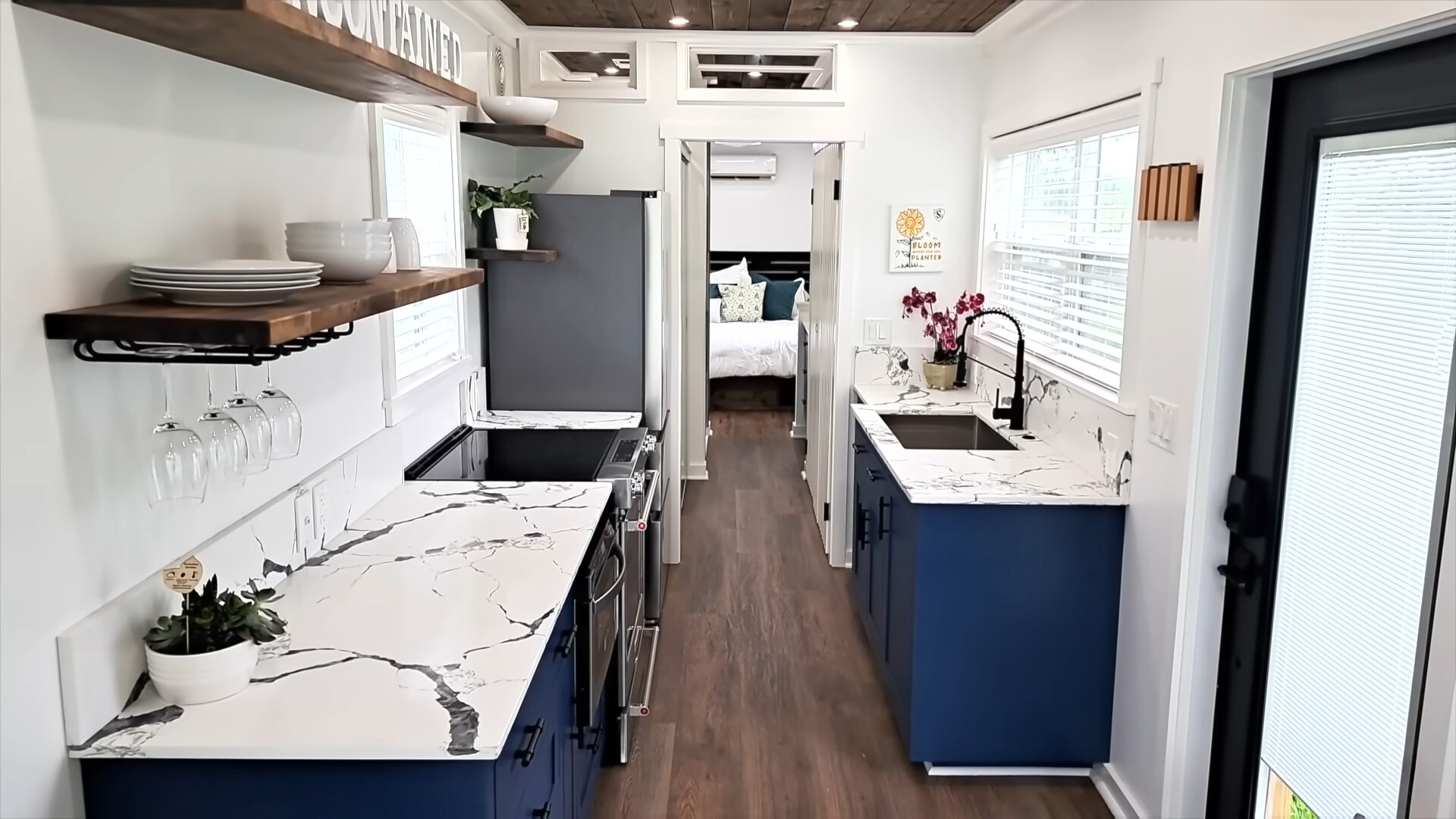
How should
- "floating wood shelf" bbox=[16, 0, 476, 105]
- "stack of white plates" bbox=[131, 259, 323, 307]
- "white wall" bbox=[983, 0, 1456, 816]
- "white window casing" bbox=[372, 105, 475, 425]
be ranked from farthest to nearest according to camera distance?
"white window casing" bbox=[372, 105, 475, 425], "white wall" bbox=[983, 0, 1456, 816], "stack of white plates" bbox=[131, 259, 323, 307], "floating wood shelf" bbox=[16, 0, 476, 105]

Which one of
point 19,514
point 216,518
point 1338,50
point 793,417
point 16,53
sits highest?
point 1338,50

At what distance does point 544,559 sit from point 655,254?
6.43 ft

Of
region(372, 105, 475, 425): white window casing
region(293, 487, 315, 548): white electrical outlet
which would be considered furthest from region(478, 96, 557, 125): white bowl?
region(293, 487, 315, 548): white electrical outlet

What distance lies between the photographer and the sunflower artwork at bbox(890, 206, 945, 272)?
469 centimetres

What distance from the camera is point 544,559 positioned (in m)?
2.37

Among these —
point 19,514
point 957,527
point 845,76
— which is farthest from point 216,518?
point 845,76

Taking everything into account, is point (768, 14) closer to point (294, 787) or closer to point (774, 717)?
point (774, 717)

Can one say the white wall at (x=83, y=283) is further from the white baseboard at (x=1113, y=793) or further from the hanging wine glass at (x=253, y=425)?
the white baseboard at (x=1113, y=793)

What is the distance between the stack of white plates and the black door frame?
2.00 m

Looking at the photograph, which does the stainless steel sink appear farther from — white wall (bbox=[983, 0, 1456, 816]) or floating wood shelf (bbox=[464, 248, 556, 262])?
floating wood shelf (bbox=[464, 248, 556, 262])

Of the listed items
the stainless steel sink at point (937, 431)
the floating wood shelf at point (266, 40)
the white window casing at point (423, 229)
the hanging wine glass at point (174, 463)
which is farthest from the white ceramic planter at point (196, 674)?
the stainless steel sink at point (937, 431)

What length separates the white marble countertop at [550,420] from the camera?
3766mm

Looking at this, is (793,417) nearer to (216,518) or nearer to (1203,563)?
(1203,563)

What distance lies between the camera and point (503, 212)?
3721 mm
